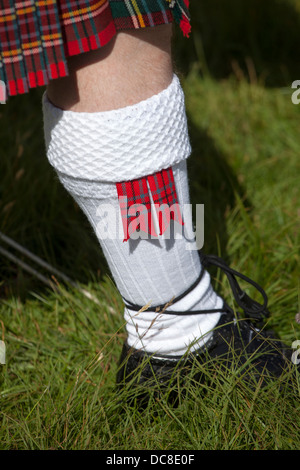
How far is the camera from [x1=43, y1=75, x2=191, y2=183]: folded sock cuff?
0.90 meters

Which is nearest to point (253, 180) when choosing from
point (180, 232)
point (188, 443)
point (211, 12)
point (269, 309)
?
point (269, 309)

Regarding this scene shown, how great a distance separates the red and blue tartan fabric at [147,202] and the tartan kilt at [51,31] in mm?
219

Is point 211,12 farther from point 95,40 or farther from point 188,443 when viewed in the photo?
point 188,443

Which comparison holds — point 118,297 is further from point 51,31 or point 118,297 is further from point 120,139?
point 51,31

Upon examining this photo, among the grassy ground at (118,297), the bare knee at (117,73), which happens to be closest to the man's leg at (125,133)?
the bare knee at (117,73)

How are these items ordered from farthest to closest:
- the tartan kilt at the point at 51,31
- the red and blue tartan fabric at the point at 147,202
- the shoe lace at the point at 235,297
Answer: the shoe lace at the point at 235,297 < the red and blue tartan fabric at the point at 147,202 < the tartan kilt at the point at 51,31

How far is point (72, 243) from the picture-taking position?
1.63m

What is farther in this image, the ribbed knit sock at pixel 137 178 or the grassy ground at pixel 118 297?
the grassy ground at pixel 118 297

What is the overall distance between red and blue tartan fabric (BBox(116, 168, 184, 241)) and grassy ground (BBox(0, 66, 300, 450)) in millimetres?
245

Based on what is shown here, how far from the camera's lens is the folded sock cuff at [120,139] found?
905 mm

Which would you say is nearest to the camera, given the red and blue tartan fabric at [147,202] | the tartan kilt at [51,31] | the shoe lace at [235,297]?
the tartan kilt at [51,31]

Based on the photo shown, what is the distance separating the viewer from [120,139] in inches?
35.8

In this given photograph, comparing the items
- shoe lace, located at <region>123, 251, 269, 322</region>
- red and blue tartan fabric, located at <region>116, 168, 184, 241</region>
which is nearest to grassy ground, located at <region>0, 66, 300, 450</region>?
shoe lace, located at <region>123, 251, 269, 322</region>

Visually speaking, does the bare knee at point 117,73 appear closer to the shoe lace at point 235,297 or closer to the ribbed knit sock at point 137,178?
the ribbed knit sock at point 137,178
